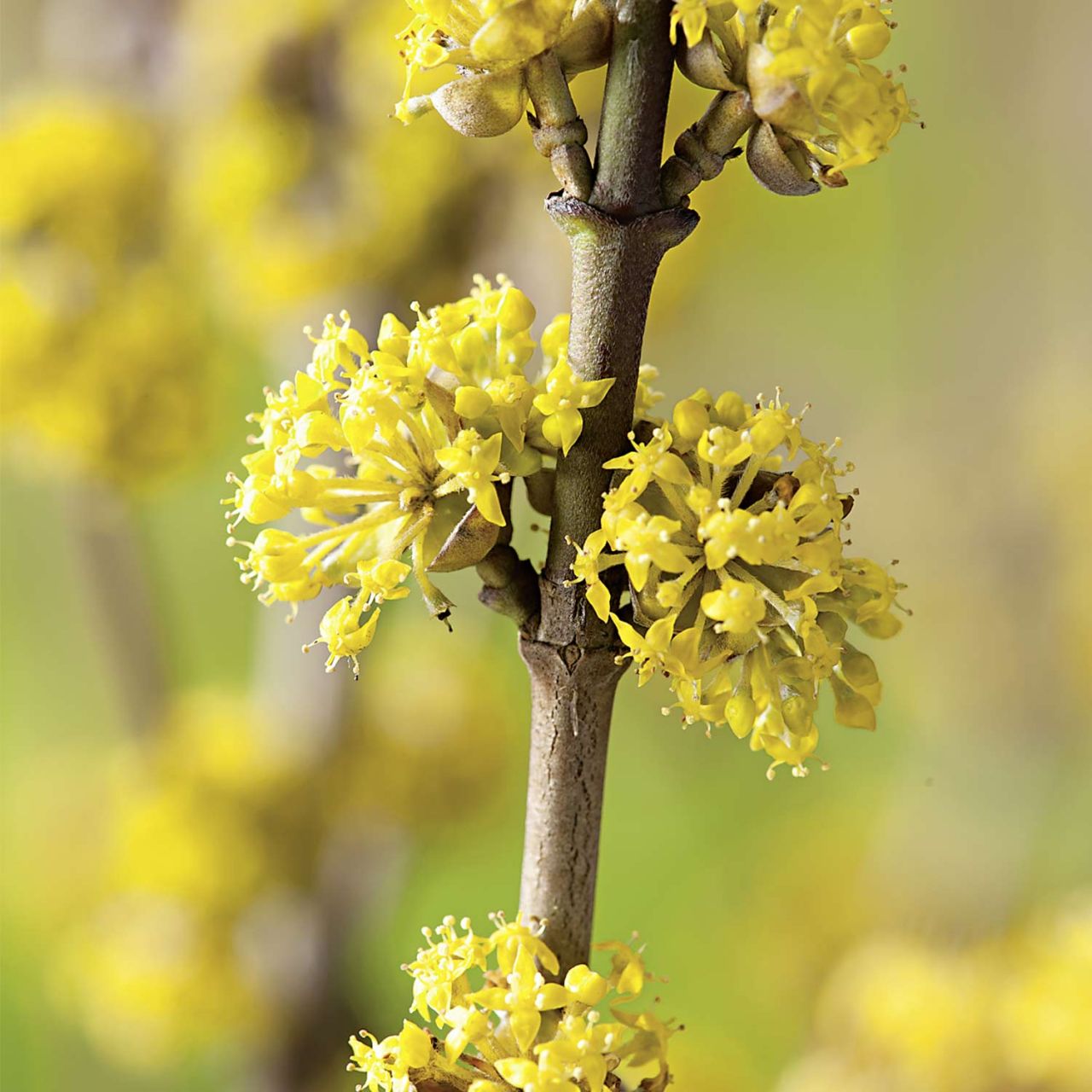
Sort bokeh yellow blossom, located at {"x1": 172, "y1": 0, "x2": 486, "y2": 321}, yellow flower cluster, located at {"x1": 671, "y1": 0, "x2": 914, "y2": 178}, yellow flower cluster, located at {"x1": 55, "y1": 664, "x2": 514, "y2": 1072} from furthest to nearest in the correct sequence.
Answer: yellow flower cluster, located at {"x1": 55, "y1": 664, "x2": 514, "y2": 1072}
bokeh yellow blossom, located at {"x1": 172, "y1": 0, "x2": 486, "y2": 321}
yellow flower cluster, located at {"x1": 671, "y1": 0, "x2": 914, "y2": 178}

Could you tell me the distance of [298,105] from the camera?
91cm

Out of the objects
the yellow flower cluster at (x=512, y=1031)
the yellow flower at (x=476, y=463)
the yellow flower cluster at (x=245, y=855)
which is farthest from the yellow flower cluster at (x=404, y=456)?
the yellow flower cluster at (x=245, y=855)

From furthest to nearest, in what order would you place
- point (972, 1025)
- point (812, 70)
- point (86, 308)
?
point (86, 308), point (972, 1025), point (812, 70)

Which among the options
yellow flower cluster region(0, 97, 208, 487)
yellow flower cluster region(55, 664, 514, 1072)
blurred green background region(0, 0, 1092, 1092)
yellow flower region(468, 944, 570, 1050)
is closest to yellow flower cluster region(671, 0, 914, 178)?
yellow flower region(468, 944, 570, 1050)

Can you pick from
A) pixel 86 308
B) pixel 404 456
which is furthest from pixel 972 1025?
pixel 86 308

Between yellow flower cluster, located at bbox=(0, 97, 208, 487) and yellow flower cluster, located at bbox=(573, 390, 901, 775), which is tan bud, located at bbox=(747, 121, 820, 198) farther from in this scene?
yellow flower cluster, located at bbox=(0, 97, 208, 487)

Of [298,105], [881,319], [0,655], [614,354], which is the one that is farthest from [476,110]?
[0,655]

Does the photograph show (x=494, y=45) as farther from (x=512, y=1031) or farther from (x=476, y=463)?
(x=512, y=1031)

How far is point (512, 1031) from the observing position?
1.40 ft

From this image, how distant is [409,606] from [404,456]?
91 cm

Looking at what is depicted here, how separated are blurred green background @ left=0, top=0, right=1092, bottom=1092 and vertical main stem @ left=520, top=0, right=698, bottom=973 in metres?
0.43

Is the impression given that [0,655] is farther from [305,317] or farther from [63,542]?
[305,317]

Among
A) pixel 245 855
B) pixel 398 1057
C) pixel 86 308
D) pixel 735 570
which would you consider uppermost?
pixel 86 308

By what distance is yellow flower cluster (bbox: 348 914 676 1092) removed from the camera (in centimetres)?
41
